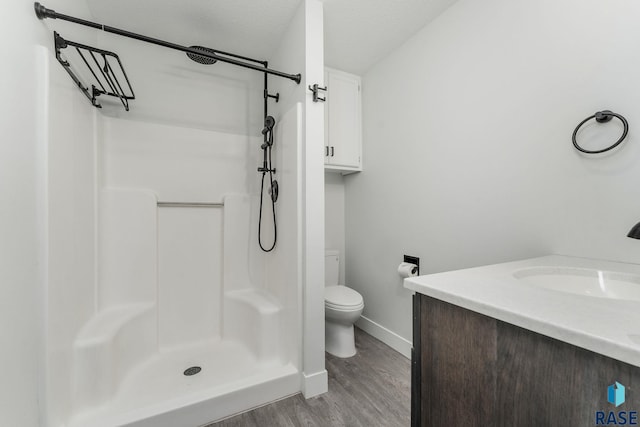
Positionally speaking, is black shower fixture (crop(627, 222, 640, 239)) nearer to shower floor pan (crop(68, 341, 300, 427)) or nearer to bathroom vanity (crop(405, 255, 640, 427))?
bathroom vanity (crop(405, 255, 640, 427))

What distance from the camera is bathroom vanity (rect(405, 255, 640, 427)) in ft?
1.44

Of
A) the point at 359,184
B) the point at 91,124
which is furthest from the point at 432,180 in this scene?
the point at 91,124

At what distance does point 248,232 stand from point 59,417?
141 centimetres

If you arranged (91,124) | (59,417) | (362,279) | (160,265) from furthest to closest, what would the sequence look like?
(362,279), (160,265), (91,124), (59,417)

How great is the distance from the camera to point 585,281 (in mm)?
935

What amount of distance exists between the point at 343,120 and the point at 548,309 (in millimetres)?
2119

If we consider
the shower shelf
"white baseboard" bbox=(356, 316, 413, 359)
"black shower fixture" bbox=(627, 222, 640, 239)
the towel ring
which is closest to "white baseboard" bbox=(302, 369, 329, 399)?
"white baseboard" bbox=(356, 316, 413, 359)

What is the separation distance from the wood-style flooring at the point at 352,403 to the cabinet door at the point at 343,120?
64.6 inches

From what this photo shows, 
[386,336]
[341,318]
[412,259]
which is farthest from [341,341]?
[412,259]

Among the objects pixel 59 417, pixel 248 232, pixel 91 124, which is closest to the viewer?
pixel 59 417

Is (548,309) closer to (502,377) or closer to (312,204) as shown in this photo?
(502,377)

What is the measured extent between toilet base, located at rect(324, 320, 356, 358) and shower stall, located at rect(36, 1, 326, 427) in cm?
41

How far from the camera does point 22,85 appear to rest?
0.93 m

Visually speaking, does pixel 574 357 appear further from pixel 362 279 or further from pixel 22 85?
pixel 362 279
